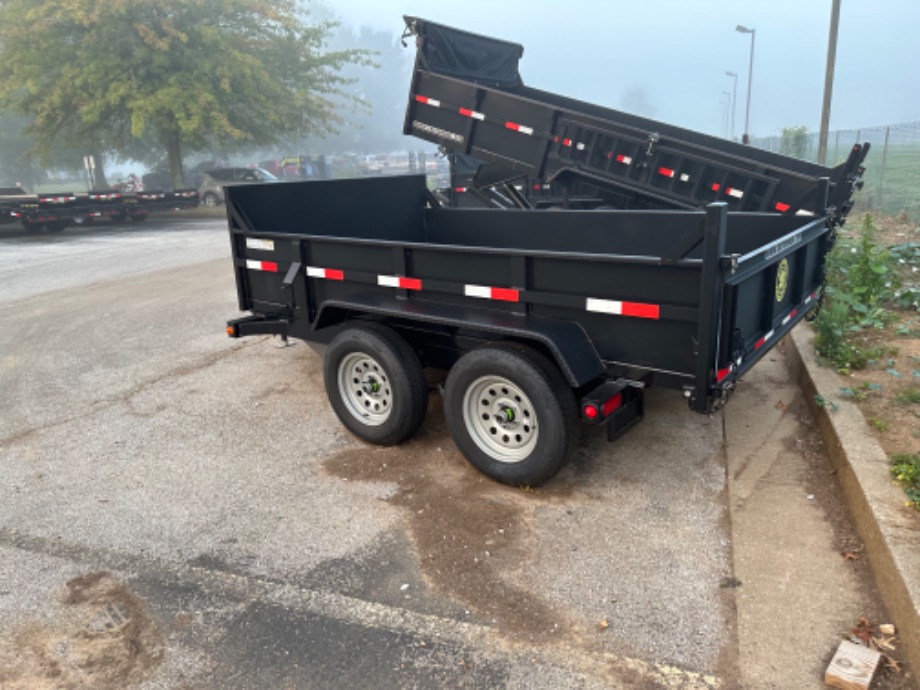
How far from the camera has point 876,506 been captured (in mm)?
3459

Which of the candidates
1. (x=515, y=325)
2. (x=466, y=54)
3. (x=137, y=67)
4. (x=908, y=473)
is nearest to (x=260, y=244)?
(x=515, y=325)

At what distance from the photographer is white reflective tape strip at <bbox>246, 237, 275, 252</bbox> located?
5.24 metres

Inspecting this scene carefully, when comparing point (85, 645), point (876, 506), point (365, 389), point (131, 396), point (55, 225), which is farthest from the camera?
point (55, 225)

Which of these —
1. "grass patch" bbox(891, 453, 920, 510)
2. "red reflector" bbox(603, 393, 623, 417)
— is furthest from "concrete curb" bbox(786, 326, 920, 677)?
"red reflector" bbox(603, 393, 623, 417)

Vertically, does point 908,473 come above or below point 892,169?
below

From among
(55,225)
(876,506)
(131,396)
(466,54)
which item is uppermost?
(466,54)

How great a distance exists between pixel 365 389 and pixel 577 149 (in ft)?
15.7

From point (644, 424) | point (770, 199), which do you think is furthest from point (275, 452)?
point (770, 199)

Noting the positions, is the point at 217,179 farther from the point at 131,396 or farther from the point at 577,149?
the point at 131,396

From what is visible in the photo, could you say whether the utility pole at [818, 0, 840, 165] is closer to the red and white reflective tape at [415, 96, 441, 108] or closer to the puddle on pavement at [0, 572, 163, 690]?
the red and white reflective tape at [415, 96, 441, 108]

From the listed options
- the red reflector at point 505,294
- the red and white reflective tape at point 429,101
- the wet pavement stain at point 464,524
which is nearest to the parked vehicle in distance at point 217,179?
the red and white reflective tape at point 429,101

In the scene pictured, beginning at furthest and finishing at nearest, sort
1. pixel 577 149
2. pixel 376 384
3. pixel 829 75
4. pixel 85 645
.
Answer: pixel 829 75, pixel 577 149, pixel 376 384, pixel 85 645

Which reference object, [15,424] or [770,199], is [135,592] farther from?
[770,199]

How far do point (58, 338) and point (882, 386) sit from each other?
8165mm
